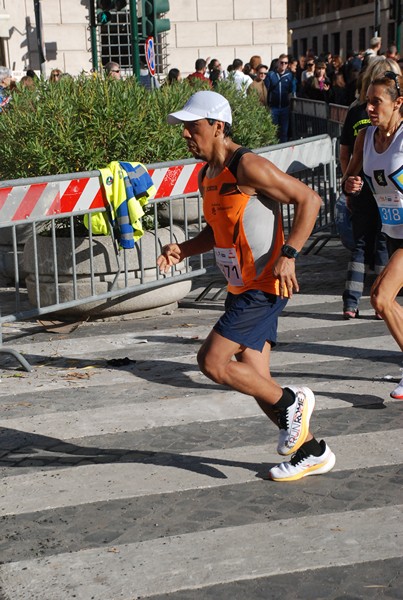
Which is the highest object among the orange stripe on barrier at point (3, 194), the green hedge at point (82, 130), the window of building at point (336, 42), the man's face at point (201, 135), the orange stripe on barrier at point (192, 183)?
the man's face at point (201, 135)

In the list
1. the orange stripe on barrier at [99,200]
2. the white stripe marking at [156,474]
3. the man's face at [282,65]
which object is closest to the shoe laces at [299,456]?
the white stripe marking at [156,474]

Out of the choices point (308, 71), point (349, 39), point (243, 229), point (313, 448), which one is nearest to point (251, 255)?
point (243, 229)

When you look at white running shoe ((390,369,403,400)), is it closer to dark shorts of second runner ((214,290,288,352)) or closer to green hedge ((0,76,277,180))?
dark shorts of second runner ((214,290,288,352))

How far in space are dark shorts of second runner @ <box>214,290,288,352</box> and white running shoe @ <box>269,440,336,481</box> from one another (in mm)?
552

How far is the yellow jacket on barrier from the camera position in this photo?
8.38 m

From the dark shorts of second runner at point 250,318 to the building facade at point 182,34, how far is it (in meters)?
29.3

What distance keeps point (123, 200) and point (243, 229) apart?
A: 138 inches

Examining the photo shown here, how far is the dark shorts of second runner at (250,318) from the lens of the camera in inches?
197

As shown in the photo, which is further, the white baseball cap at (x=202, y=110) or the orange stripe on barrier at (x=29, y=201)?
the orange stripe on barrier at (x=29, y=201)

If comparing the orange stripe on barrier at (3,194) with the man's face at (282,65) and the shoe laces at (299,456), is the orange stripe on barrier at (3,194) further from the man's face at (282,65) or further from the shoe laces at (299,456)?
the man's face at (282,65)

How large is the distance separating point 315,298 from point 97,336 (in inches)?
87.6

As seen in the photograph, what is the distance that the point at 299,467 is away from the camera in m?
5.15

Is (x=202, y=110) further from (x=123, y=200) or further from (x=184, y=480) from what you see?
(x=123, y=200)

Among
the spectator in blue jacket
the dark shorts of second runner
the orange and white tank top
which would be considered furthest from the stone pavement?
the spectator in blue jacket
